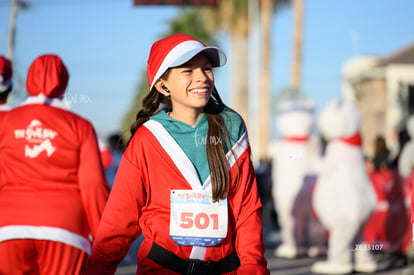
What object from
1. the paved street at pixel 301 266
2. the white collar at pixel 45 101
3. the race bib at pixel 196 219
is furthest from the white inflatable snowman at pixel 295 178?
the race bib at pixel 196 219

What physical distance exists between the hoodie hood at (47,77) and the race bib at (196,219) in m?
1.74

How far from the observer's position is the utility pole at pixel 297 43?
24.7 m

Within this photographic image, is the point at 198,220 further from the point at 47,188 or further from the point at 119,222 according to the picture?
the point at 47,188

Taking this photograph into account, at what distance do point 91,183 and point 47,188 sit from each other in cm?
24

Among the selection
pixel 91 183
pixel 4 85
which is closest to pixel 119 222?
pixel 91 183

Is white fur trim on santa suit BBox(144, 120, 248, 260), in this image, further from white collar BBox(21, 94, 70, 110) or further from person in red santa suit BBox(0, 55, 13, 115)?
person in red santa suit BBox(0, 55, 13, 115)

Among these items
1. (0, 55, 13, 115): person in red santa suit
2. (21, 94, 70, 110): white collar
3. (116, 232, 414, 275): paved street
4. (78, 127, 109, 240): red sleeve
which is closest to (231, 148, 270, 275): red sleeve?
(78, 127, 109, 240): red sleeve

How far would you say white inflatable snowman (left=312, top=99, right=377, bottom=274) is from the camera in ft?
27.3

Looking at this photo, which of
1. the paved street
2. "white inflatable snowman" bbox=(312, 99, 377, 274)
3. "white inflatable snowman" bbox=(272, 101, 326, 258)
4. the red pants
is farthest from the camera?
"white inflatable snowman" bbox=(272, 101, 326, 258)

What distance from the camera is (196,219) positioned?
2.86 meters

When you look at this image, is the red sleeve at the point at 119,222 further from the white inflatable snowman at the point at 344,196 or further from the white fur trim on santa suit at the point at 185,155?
the white inflatable snowman at the point at 344,196

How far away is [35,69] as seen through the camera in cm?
445

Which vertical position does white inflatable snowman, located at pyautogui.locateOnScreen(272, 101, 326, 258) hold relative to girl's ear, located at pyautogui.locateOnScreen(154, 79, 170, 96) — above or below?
below

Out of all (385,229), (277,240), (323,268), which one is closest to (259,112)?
(277,240)
